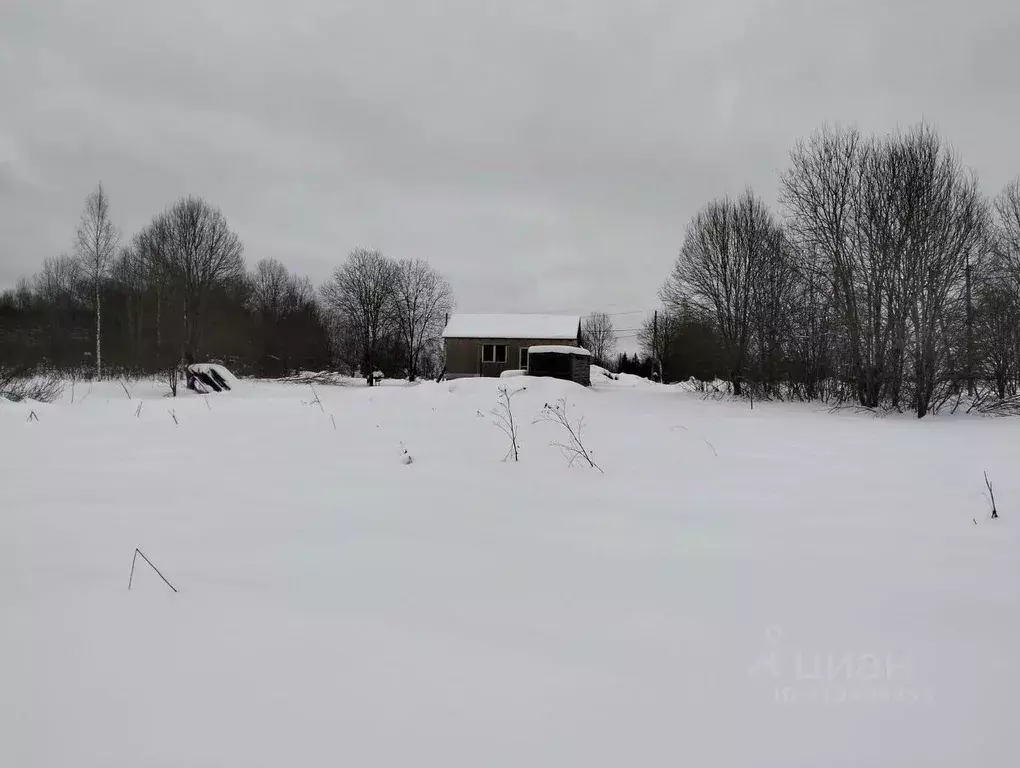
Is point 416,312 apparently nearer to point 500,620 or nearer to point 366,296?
point 366,296

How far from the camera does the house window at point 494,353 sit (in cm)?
3416

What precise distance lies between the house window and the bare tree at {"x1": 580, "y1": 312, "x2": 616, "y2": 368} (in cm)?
3103

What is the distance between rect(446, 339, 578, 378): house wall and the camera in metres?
33.9

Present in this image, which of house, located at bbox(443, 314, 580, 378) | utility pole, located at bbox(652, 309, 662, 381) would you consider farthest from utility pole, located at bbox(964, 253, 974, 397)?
utility pole, located at bbox(652, 309, 662, 381)

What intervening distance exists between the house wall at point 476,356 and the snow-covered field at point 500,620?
97.8 ft

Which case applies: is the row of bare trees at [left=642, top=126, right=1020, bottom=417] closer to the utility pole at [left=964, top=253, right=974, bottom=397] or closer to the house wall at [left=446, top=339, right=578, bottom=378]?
the utility pole at [left=964, top=253, right=974, bottom=397]

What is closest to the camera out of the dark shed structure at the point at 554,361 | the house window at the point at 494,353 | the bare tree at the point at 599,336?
the dark shed structure at the point at 554,361

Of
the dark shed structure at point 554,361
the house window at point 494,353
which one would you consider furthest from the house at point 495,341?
the dark shed structure at point 554,361

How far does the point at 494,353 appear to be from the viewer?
1350 inches

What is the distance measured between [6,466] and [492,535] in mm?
4171

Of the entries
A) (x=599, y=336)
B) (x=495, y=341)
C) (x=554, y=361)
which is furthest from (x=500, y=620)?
(x=599, y=336)

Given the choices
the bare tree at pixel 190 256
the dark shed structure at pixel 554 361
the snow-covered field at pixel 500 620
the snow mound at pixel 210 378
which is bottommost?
the snow-covered field at pixel 500 620

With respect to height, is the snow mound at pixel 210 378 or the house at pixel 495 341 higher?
the house at pixel 495 341

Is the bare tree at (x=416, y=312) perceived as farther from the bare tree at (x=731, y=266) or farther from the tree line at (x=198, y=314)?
the bare tree at (x=731, y=266)
